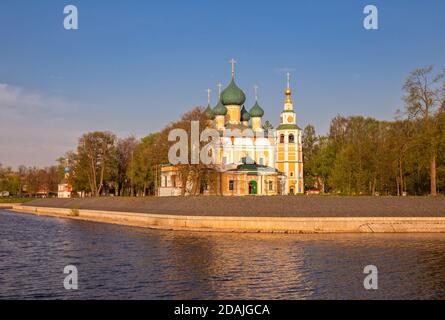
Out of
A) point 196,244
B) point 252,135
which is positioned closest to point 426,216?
point 196,244

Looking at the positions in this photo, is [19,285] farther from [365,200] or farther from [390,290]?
[365,200]

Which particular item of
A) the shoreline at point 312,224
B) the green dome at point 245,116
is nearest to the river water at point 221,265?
the shoreline at point 312,224

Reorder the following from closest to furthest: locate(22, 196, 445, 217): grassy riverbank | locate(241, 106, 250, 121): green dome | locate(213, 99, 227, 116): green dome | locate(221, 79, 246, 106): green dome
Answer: locate(22, 196, 445, 217): grassy riverbank < locate(213, 99, 227, 116): green dome < locate(221, 79, 246, 106): green dome < locate(241, 106, 250, 121): green dome

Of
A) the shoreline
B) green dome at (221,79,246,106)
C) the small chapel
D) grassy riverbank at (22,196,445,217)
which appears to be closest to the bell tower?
the small chapel

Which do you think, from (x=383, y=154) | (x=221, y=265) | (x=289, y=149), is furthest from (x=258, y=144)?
(x=221, y=265)

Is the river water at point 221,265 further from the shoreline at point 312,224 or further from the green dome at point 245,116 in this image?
the green dome at point 245,116

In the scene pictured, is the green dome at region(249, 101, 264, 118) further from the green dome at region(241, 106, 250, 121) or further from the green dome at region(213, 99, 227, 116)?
the green dome at region(213, 99, 227, 116)

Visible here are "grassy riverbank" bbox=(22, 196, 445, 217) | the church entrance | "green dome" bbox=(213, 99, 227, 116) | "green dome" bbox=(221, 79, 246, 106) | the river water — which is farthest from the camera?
"green dome" bbox=(221, 79, 246, 106)

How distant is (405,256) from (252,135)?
60464 millimetres

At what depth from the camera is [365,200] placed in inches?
1981

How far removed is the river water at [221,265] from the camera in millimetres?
22297

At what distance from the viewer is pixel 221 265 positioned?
28453 millimetres

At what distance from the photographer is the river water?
2230cm

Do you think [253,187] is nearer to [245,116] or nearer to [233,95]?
→ [233,95]
